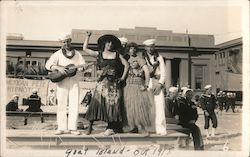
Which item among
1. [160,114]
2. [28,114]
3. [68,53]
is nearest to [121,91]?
[160,114]

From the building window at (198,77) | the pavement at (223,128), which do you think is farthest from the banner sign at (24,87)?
the building window at (198,77)

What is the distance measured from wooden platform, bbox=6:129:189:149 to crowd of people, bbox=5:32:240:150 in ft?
0.12

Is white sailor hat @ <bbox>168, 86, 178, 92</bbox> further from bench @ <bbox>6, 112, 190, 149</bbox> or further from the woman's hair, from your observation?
the woman's hair

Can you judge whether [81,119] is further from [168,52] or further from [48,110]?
[168,52]

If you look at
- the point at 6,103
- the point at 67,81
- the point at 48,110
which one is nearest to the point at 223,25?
the point at 67,81

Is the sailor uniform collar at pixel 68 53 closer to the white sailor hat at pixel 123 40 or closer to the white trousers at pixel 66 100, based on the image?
the white trousers at pixel 66 100

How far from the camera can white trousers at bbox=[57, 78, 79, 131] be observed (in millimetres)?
2891

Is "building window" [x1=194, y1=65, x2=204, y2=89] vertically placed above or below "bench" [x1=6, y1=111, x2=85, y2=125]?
above

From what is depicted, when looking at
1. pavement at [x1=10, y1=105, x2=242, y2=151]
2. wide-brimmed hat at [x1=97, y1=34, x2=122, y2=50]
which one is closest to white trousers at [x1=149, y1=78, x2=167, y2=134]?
pavement at [x1=10, y1=105, x2=242, y2=151]

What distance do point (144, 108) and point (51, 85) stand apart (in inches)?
25.4

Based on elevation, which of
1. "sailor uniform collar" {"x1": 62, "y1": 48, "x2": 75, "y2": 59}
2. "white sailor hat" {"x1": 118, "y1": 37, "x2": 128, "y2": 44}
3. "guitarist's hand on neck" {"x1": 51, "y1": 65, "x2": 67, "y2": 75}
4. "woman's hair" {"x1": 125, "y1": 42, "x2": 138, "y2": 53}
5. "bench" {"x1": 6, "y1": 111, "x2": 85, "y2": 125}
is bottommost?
"bench" {"x1": 6, "y1": 111, "x2": 85, "y2": 125}

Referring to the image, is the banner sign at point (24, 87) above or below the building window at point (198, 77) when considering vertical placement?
below

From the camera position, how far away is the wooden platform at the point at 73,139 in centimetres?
288

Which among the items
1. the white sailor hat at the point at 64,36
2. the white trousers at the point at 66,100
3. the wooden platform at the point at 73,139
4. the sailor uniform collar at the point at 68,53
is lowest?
the wooden platform at the point at 73,139
